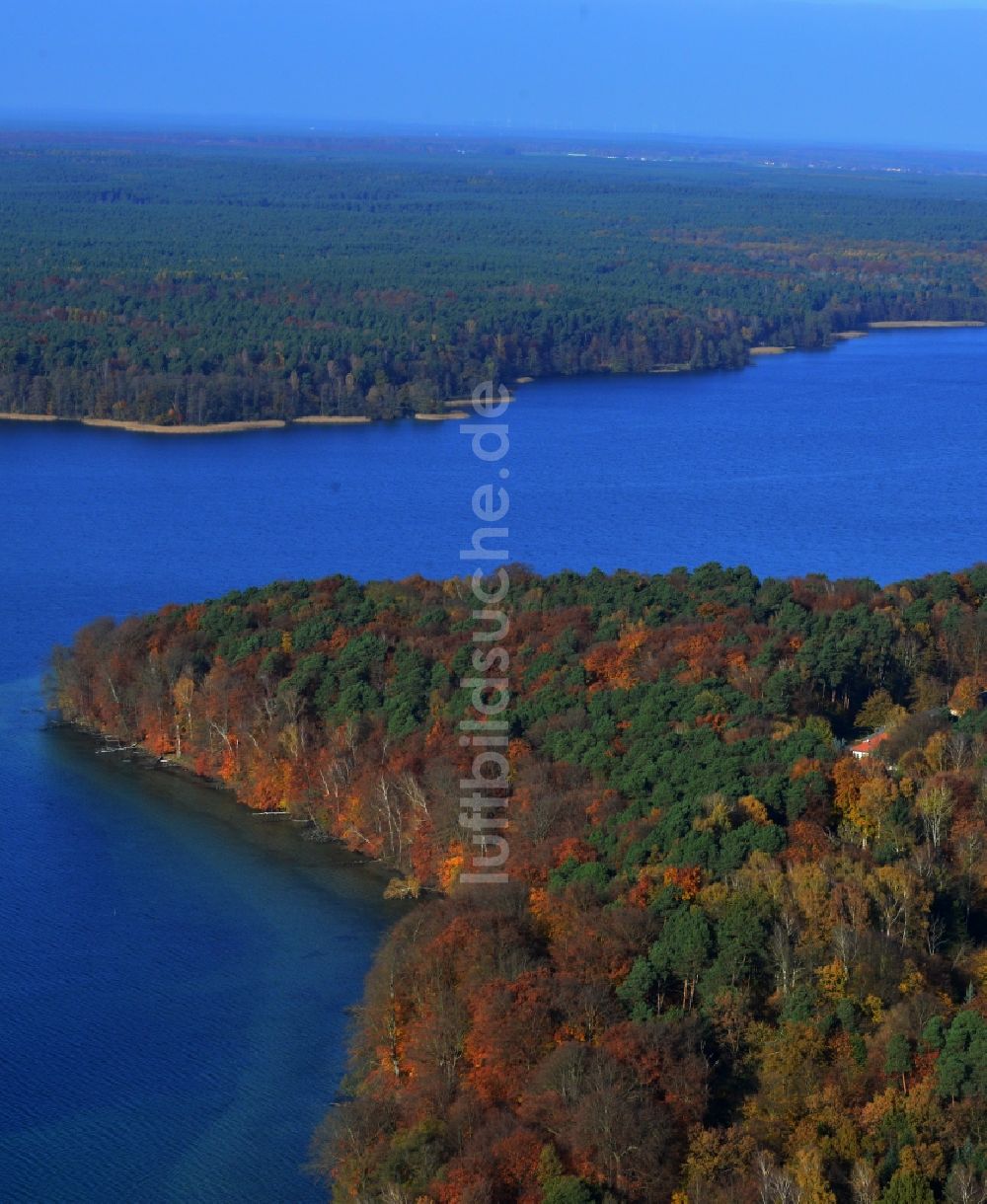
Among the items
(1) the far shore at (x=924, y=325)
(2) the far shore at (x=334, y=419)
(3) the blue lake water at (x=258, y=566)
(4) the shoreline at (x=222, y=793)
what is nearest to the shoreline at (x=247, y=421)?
(2) the far shore at (x=334, y=419)

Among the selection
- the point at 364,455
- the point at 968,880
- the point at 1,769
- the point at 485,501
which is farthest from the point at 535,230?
the point at 968,880

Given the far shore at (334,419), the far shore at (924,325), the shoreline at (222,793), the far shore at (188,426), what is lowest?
the shoreline at (222,793)

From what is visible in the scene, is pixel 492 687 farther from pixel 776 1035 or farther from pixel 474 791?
pixel 776 1035

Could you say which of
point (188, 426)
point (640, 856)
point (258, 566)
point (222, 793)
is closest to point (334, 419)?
point (188, 426)

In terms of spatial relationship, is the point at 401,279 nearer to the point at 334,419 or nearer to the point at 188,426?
the point at 334,419

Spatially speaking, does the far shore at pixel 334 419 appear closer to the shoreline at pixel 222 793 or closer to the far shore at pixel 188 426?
the far shore at pixel 188 426

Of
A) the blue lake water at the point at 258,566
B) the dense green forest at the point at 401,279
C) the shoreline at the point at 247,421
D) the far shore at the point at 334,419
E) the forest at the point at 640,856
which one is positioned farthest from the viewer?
the dense green forest at the point at 401,279

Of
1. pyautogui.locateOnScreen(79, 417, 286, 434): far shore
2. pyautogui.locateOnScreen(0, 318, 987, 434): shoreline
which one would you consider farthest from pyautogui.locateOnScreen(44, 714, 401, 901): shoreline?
pyautogui.locateOnScreen(0, 318, 987, 434): shoreline
